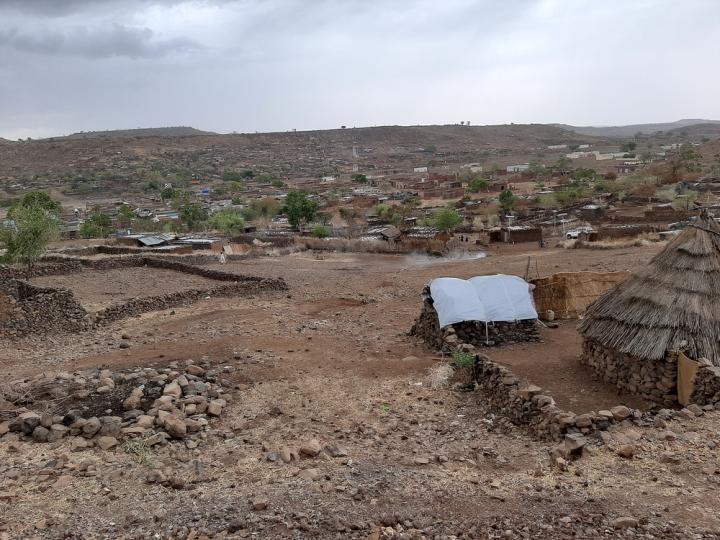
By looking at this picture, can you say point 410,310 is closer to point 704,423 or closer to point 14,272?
point 704,423

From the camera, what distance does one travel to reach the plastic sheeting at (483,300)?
37.4 ft

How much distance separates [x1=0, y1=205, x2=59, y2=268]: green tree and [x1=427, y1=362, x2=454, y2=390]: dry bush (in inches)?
597

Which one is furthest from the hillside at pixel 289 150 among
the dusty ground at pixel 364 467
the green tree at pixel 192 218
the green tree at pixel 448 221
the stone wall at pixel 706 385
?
the stone wall at pixel 706 385

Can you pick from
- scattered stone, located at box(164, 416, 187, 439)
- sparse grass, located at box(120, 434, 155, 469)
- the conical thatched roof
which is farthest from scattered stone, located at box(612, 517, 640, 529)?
scattered stone, located at box(164, 416, 187, 439)

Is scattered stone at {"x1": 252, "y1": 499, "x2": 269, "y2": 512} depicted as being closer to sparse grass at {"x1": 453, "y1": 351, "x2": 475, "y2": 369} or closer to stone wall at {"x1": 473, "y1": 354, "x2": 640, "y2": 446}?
stone wall at {"x1": 473, "y1": 354, "x2": 640, "y2": 446}

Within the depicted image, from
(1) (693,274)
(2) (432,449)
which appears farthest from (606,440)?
(1) (693,274)

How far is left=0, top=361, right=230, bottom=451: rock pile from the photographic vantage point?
24.8ft

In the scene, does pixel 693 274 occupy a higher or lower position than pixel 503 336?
higher

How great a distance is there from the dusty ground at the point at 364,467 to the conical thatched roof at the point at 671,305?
1.00m

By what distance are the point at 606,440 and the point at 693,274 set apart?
398 centimetres

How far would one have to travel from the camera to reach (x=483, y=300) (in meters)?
11.8

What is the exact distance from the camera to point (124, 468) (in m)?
6.64

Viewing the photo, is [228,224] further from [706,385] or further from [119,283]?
[706,385]

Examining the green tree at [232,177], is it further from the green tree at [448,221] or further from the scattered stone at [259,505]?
the scattered stone at [259,505]
